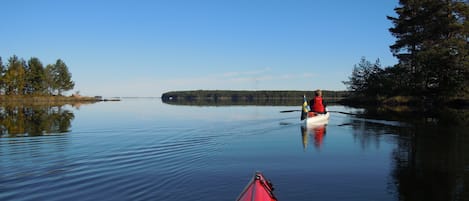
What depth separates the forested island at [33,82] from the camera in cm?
9088

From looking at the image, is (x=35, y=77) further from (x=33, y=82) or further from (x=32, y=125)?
(x=32, y=125)

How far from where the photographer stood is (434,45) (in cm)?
5156

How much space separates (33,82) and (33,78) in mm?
1319

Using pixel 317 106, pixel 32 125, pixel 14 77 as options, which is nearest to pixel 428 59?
pixel 317 106

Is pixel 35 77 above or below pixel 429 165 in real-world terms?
above

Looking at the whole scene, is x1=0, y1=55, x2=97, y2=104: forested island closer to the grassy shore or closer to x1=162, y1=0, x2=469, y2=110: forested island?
the grassy shore

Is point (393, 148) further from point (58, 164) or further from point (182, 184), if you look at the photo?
point (58, 164)

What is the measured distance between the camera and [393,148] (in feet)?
51.1

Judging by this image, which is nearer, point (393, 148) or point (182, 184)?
point (182, 184)

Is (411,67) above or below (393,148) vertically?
above

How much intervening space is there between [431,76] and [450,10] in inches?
403

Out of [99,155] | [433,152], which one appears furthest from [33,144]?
[433,152]

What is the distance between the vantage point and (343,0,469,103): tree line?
48344 mm

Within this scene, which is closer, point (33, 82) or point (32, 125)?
point (32, 125)
